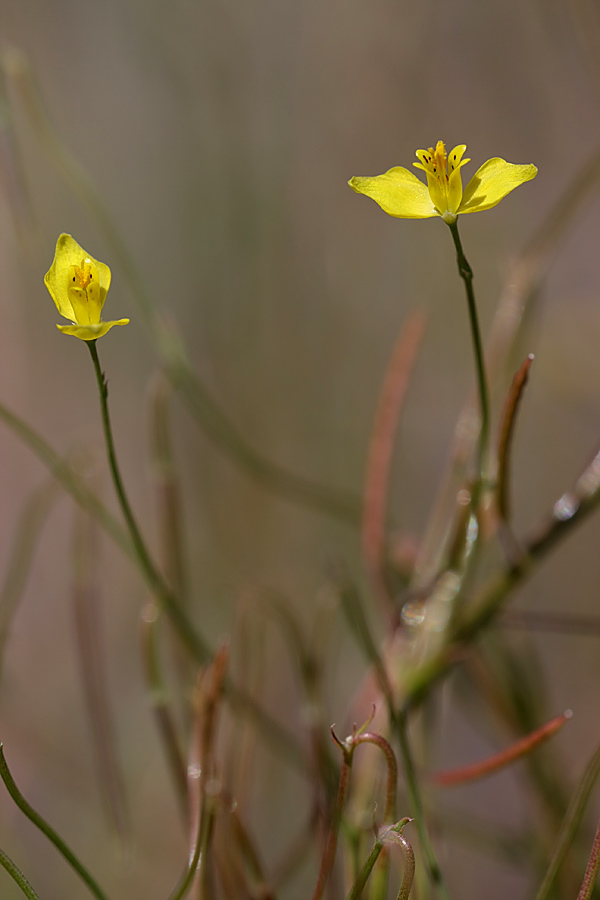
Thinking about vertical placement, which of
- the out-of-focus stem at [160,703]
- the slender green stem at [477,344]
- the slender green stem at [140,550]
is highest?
the slender green stem at [477,344]

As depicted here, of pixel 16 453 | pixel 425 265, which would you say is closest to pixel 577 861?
pixel 425 265

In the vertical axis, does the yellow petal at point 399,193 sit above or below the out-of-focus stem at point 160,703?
above

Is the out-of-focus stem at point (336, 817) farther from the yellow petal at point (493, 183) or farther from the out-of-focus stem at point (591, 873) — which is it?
the yellow petal at point (493, 183)

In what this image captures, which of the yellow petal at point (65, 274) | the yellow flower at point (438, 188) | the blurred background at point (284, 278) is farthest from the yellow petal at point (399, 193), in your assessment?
the blurred background at point (284, 278)

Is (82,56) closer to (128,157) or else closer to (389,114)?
(128,157)

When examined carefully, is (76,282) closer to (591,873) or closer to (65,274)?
(65,274)

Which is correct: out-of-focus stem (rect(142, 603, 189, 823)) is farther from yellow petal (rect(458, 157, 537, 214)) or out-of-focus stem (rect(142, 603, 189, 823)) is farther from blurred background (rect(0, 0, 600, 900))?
blurred background (rect(0, 0, 600, 900))
